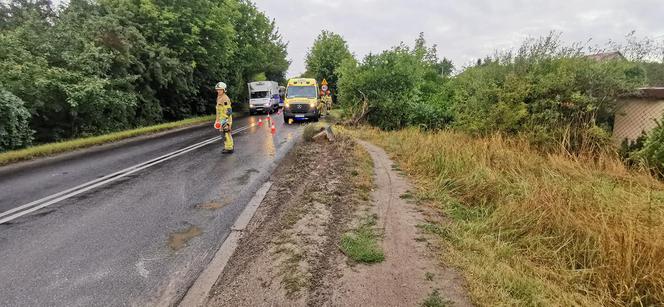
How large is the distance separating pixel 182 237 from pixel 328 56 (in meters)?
41.7

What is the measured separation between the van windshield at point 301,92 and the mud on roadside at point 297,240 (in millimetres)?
15680

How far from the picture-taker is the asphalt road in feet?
11.3

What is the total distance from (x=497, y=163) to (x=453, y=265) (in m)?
4.45

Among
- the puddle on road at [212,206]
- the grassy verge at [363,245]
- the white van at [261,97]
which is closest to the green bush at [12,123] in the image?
the puddle on road at [212,206]

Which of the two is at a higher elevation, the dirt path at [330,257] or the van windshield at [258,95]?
the van windshield at [258,95]

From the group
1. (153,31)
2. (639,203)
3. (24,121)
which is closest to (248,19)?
(153,31)

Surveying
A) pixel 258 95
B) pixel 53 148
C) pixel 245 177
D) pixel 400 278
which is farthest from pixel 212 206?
pixel 258 95

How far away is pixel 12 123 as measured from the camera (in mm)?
10914

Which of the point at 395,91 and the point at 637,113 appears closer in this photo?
the point at 637,113

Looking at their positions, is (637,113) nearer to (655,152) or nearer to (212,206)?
(655,152)

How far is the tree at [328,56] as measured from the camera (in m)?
44.3

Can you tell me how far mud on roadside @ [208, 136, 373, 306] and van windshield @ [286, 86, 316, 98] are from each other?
15.7 metres

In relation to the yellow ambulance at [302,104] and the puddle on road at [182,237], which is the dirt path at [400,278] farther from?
the yellow ambulance at [302,104]

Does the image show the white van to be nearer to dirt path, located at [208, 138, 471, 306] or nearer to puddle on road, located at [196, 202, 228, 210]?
dirt path, located at [208, 138, 471, 306]
